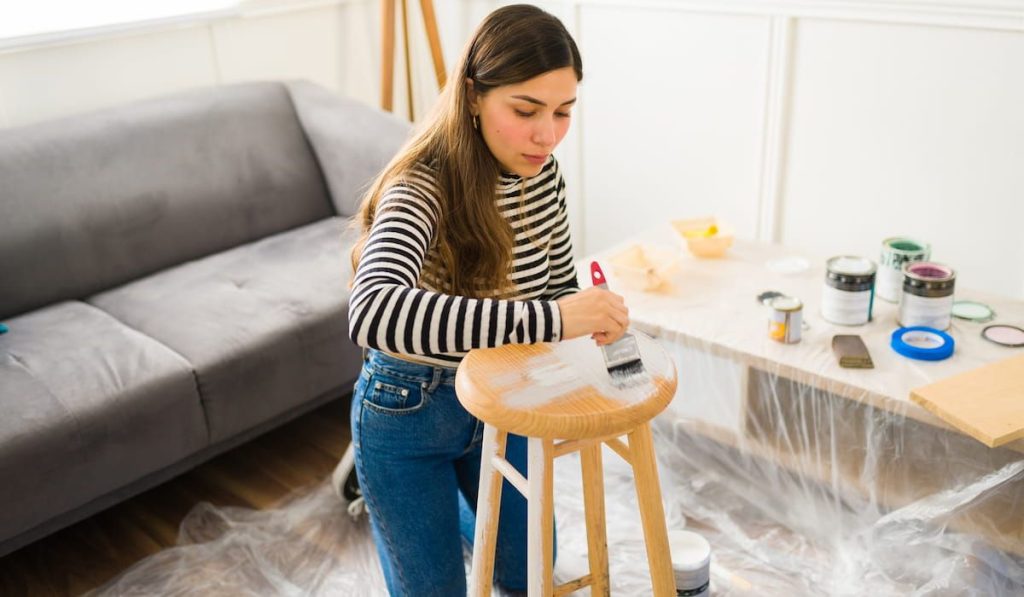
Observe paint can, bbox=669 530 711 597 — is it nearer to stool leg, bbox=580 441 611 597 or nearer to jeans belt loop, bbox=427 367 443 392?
stool leg, bbox=580 441 611 597

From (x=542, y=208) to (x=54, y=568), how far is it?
1.27m

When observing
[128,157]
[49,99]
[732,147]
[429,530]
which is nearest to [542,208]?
[429,530]

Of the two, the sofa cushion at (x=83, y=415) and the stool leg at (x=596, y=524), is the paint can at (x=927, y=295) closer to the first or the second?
the stool leg at (x=596, y=524)

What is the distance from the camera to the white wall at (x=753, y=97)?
194cm

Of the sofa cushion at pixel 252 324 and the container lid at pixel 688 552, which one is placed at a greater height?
the sofa cushion at pixel 252 324

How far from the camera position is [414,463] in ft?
4.24

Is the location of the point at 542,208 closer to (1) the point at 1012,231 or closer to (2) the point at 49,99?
(1) the point at 1012,231

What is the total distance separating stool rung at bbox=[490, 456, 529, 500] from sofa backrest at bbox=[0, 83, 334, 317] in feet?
4.62

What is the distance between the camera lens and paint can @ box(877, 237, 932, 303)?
1.66m

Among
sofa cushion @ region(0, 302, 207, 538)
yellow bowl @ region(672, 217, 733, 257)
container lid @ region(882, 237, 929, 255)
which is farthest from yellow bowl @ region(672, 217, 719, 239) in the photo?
sofa cushion @ region(0, 302, 207, 538)

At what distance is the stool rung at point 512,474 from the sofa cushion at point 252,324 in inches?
35.0

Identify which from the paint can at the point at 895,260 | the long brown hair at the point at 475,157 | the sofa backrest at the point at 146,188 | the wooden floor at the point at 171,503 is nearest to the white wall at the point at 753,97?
the sofa backrest at the point at 146,188

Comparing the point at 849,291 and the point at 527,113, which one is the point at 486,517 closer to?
the point at 527,113

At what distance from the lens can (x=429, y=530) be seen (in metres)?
1.34
